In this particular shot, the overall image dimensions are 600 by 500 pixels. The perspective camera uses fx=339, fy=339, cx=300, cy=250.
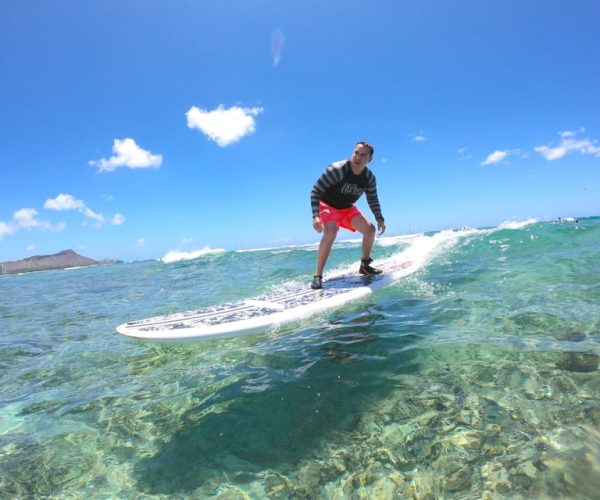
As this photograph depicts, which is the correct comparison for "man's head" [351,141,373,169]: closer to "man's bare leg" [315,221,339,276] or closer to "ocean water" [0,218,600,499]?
"man's bare leg" [315,221,339,276]

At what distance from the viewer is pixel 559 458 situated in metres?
1.99

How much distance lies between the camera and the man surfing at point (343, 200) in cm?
567

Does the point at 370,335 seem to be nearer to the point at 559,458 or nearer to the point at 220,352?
the point at 220,352

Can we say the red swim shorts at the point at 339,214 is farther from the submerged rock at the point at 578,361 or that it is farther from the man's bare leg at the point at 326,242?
the submerged rock at the point at 578,361

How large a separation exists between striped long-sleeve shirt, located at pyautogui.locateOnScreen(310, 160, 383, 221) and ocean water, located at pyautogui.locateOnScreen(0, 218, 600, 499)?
6.71 feet

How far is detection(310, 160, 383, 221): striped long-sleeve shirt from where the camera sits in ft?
18.7

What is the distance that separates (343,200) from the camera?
609 centimetres

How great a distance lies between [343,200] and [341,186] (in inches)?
12.9

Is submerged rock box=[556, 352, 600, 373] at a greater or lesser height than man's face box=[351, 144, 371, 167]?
lesser

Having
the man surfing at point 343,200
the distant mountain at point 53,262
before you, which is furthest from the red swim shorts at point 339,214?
the distant mountain at point 53,262

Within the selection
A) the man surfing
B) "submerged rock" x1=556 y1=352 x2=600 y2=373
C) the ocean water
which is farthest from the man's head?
"submerged rock" x1=556 y1=352 x2=600 y2=373

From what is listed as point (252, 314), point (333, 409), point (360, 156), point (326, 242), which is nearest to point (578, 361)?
point (333, 409)

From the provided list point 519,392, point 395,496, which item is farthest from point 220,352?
point 519,392

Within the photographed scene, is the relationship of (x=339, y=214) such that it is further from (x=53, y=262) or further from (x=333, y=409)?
(x=53, y=262)
